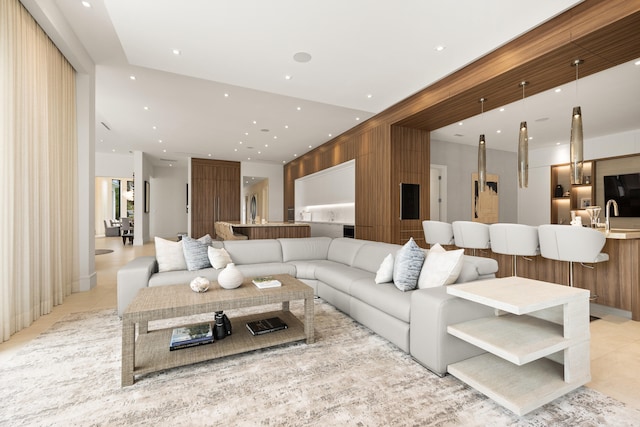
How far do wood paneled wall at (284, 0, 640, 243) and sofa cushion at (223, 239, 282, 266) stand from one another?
255 centimetres

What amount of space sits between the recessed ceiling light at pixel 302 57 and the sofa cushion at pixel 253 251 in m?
2.48

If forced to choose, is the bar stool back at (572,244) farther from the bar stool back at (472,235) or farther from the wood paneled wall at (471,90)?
the wood paneled wall at (471,90)

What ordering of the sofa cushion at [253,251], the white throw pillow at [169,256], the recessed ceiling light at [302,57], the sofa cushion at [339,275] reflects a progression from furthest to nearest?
the sofa cushion at [253,251] < the recessed ceiling light at [302,57] < the white throw pillow at [169,256] < the sofa cushion at [339,275]

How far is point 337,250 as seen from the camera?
13.8ft

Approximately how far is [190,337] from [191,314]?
0.37m

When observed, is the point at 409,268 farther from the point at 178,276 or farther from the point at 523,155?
the point at 178,276

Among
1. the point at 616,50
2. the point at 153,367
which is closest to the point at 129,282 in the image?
the point at 153,367

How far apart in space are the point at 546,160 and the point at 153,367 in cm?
972

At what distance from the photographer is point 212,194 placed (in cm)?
1071

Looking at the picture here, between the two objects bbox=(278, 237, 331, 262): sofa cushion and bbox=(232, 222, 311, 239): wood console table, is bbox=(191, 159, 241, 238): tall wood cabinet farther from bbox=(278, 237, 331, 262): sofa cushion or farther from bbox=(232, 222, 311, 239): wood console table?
bbox=(278, 237, 331, 262): sofa cushion

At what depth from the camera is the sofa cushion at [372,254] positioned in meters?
3.34

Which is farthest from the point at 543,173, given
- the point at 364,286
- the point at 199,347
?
the point at 199,347

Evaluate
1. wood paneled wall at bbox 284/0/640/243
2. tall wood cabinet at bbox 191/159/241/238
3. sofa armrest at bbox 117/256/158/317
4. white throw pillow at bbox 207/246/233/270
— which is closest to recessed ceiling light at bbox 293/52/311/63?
wood paneled wall at bbox 284/0/640/243

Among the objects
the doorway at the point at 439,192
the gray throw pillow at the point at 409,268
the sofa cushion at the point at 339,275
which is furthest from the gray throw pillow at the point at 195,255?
the doorway at the point at 439,192
